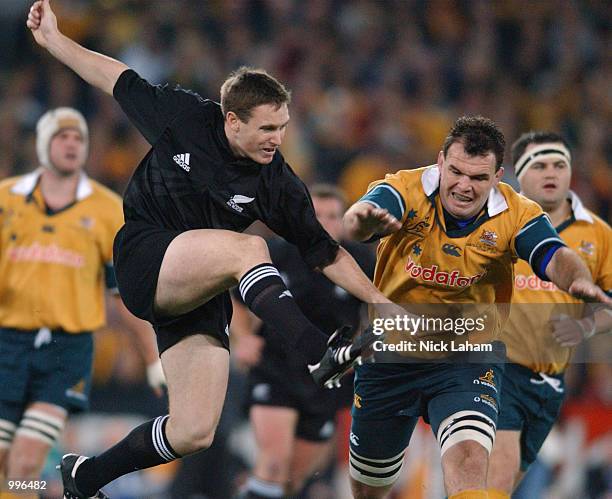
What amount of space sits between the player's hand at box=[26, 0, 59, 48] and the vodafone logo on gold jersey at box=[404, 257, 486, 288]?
213cm

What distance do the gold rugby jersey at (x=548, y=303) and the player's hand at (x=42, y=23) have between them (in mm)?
2904

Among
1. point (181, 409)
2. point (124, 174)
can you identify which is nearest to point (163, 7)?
point (124, 174)

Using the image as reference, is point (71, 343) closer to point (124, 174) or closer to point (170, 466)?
point (170, 466)

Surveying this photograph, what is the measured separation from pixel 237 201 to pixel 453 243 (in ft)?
3.46

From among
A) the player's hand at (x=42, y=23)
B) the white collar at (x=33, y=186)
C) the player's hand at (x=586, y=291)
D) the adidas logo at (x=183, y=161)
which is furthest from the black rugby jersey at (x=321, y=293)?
the player's hand at (x=586, y=291)

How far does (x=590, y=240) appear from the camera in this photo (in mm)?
6359

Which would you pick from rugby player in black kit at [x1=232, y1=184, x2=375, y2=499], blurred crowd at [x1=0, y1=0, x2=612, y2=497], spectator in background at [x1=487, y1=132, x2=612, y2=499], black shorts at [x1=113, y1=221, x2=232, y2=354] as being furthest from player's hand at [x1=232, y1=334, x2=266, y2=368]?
blurred crowd at [x1=0, y1=0, x2=612, y2=497]

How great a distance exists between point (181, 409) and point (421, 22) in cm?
869

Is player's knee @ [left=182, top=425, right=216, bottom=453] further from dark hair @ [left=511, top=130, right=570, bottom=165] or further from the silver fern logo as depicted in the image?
dark hair @ [left=511, top=130, right=570, bottom=165]

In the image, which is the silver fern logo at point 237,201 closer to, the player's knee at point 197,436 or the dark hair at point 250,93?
the dark hair at point 250,93

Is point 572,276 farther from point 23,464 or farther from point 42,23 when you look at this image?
point 23,464

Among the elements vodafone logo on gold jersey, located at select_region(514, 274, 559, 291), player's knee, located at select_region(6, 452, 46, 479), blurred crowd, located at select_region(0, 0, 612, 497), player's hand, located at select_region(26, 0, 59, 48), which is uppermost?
blurred crowd, located at select_region(0, 0, 612, 497)

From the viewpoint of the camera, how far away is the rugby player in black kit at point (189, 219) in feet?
Answer: 16.6

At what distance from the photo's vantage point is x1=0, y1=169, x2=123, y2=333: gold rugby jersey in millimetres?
7016
